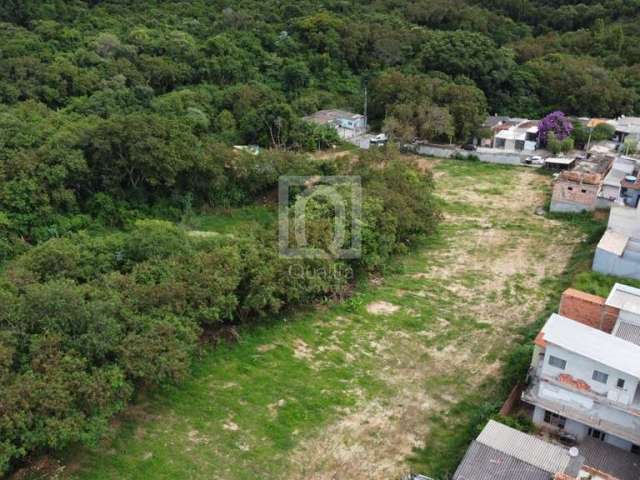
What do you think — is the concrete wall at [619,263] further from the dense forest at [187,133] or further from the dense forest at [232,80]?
the dense forest at [232,80]

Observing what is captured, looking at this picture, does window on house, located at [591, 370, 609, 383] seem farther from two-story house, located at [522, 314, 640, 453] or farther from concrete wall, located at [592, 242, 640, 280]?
concrete wall, located at [592, 242, 640, 280]

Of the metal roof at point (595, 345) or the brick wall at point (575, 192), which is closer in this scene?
the metal roof at point (595, 345)

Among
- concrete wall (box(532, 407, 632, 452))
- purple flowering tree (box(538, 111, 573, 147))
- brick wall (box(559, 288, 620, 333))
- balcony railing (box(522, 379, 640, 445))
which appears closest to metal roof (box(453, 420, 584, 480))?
balcony railing (box(522, 379, 640, 445))

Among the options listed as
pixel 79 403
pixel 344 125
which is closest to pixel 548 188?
pixel 344 125

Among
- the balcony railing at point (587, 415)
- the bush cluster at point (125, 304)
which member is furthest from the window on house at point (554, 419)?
the bush cluster at point (125, 304)

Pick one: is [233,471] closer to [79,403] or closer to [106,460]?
[106,460]
